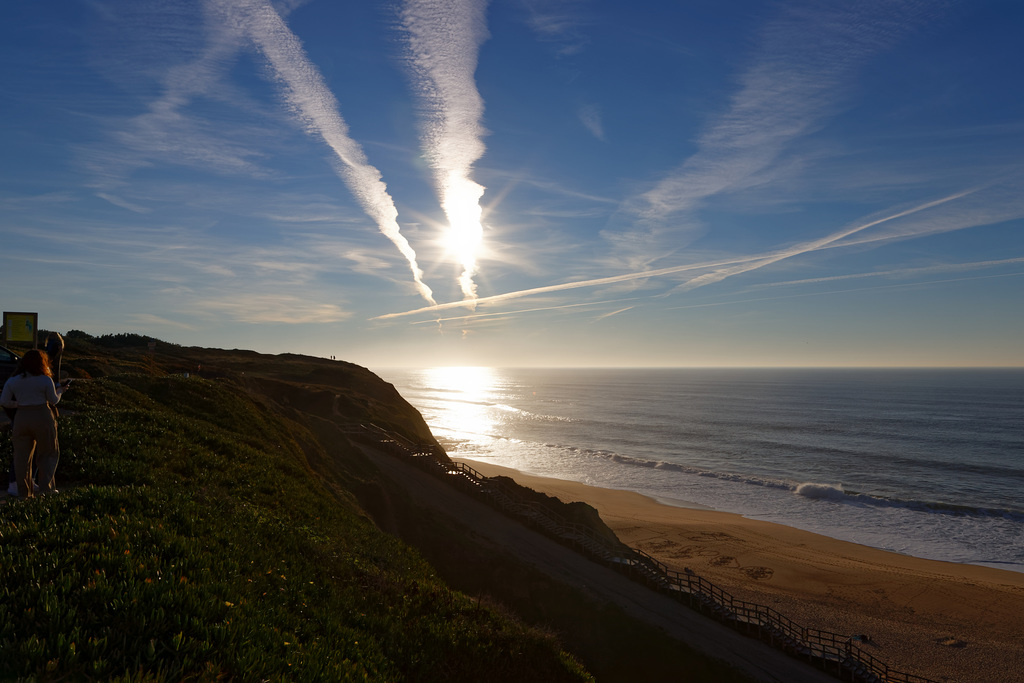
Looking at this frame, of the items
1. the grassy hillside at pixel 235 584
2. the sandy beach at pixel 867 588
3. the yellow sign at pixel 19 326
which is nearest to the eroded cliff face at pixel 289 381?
the yellow sign at pixel 19 326

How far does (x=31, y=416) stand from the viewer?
8922 mm

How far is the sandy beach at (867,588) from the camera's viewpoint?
28.5 m

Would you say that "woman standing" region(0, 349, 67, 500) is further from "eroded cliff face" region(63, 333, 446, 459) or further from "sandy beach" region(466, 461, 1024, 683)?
"sandy beach" region(466, 461, 1024, 683)

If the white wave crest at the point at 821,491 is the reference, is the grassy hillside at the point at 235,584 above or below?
above

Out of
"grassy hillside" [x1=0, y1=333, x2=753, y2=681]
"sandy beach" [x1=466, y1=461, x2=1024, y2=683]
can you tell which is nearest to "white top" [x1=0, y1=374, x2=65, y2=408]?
"grassy hillside" [x1=0, y1=333, x2=753, y2=681]

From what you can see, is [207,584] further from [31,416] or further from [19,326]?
[19,326]

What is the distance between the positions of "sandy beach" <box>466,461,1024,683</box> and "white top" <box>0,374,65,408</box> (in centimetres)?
3677

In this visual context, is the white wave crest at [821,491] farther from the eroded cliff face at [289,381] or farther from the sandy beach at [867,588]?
the eroded cliff face at [289,381]

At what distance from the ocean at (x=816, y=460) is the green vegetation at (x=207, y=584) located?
47.1 metres

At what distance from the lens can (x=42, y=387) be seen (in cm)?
880

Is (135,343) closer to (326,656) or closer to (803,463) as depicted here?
(326,656)

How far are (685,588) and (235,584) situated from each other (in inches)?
1054

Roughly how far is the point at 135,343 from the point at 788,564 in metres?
90.8

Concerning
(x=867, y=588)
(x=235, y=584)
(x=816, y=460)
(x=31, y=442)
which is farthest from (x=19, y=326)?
(x=816, y=460)
